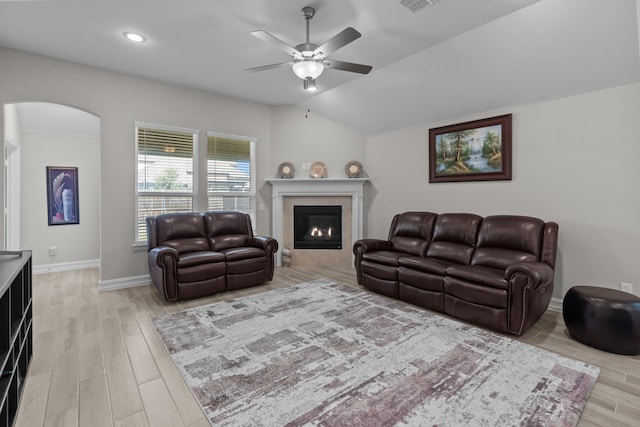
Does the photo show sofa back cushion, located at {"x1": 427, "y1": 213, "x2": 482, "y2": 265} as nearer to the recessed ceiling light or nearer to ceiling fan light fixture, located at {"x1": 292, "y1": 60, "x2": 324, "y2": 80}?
ceiling fan light fixture, located at {"x1": 292, "y1": 60, "x2": 324, "y2": 80}

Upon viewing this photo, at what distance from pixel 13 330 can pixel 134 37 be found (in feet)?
10.2

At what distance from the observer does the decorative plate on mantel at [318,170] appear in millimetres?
5777

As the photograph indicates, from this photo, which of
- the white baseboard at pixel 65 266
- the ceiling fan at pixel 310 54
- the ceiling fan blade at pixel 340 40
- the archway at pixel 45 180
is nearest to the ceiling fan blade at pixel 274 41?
the ceiling fan at pixel 310 54

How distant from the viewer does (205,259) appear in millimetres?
3869

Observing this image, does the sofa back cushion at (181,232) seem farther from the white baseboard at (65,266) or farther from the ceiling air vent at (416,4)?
the ceiling air vent at (416,4)

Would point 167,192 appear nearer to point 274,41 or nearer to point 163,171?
point 163,171

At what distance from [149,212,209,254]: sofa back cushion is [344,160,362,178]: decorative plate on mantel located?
2.79 meters

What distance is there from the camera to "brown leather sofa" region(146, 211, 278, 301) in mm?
3660

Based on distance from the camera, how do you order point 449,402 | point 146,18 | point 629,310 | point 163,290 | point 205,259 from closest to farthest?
point 449,402, point 629,310, point 146,18, point 163,290, point 205,259

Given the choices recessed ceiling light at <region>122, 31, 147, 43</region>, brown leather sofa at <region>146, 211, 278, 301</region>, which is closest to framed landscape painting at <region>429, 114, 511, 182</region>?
brown leather sofa at <region>146, 211, 278, 301</region>

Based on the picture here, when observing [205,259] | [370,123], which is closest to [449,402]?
[205,259]

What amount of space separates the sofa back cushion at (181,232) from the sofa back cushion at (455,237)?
3304mm

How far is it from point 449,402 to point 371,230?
4.02 m

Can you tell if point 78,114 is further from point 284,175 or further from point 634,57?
point 634,57
